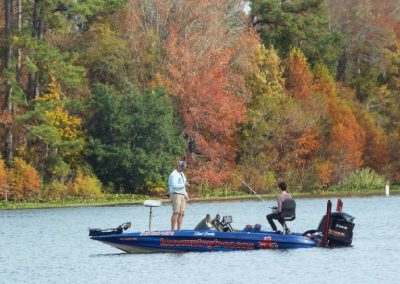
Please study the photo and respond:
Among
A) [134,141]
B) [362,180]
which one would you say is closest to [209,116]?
[134,141]

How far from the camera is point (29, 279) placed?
108 feet

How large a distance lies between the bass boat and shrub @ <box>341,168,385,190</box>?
49330mm

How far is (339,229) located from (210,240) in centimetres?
380

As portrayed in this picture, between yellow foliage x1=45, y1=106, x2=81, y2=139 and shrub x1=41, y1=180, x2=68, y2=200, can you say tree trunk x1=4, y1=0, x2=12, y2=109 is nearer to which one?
yellow foliage x1=45, y1=106, x2=81, y2=139

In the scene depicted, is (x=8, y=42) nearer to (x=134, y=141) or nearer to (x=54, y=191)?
(x=54, y=191)

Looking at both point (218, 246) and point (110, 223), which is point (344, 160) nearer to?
point (110, 223)

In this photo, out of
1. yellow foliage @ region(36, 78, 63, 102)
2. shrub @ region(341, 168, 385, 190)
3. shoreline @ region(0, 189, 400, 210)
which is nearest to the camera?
shoreline @ region(0, 189, 400, 210)

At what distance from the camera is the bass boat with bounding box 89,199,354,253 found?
36.7 metres

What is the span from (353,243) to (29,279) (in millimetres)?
12116

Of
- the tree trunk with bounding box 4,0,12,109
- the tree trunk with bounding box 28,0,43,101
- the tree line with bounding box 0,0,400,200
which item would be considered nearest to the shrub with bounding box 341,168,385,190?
the tree line with bounding box 0,0,400,200

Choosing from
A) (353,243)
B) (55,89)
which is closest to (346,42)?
(55,89)

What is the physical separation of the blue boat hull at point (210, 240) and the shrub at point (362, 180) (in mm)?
49876

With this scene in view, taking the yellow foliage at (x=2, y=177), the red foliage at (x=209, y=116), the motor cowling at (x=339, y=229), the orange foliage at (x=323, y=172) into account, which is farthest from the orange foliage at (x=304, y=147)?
the motor cowling at (x=339, y=229)

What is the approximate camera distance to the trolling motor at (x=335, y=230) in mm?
36719
